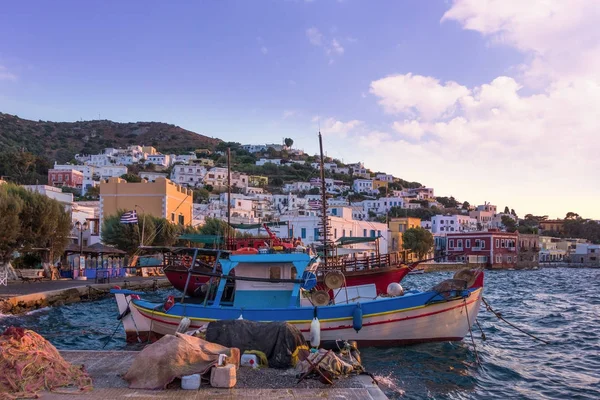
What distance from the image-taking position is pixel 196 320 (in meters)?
16.1

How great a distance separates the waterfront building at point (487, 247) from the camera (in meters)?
88.6

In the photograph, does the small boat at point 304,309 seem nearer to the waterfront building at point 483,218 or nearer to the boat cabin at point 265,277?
the boat cabin at point 265,277

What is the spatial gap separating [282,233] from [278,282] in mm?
46900

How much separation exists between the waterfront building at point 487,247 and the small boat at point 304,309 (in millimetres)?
73394

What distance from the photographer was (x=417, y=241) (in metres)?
83.1

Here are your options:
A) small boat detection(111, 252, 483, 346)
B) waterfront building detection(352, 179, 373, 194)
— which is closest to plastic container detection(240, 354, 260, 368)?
small boat detection(111, 252, 483, 346)

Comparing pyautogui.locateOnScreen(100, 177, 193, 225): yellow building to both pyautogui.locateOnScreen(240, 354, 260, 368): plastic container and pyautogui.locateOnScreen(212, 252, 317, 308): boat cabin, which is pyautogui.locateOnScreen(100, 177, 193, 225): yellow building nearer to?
pyautogui.locateOnScreen(212, 252, 317, 308): boat cabin

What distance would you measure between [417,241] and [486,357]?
67.7 m

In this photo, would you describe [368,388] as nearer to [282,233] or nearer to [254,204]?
[282,233]

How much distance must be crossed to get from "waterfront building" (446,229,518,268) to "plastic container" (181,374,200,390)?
83.0 metres

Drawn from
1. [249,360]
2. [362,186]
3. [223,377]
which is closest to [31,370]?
[223,377]

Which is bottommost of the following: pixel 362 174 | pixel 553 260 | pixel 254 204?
pixel 553 260

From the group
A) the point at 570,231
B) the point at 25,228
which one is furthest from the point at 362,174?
the point at 25,228

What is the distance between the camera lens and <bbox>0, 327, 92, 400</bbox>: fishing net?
28.1ft
